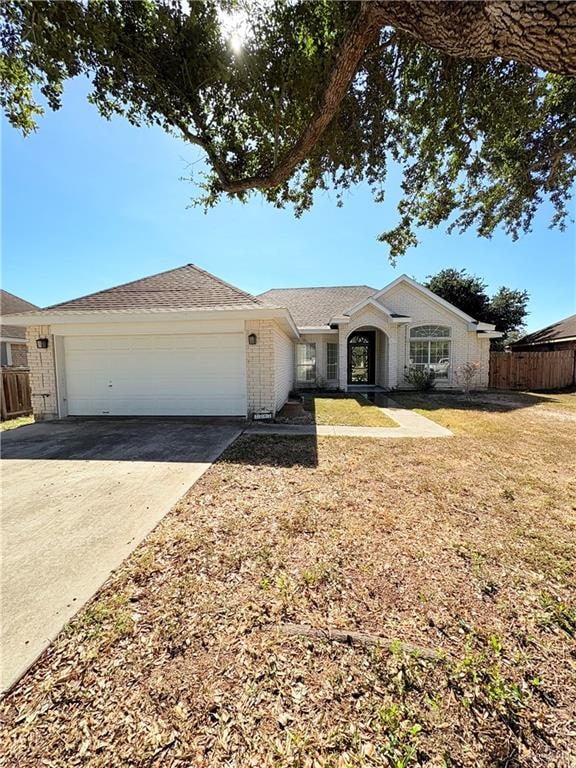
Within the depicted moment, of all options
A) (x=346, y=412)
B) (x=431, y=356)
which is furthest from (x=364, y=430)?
(x=431, y=356)

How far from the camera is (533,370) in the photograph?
674 inches

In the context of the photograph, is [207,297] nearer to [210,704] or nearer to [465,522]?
[465,522]

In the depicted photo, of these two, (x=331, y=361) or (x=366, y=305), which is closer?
(x=366, y=305)

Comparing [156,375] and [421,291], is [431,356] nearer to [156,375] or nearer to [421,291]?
[421,291]

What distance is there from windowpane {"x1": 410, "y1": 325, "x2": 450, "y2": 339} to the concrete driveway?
39.4ft

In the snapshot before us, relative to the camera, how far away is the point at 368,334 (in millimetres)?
19406

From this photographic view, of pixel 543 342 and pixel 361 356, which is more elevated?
pixel 543 342

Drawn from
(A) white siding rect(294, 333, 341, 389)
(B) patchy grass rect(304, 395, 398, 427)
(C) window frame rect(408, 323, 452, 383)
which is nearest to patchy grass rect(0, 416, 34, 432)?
(B) patchy grass rect(304, 395, 398, 427)

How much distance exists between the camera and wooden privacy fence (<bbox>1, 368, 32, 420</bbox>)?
10148mm

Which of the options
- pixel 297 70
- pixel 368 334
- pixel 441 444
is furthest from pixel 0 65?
pixel 368 334

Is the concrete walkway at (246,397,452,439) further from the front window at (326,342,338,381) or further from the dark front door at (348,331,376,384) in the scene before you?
the dark front door at (348,331,376,384)

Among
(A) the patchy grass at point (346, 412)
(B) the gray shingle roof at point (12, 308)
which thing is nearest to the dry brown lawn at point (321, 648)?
(A) the patchy grass at point (346, 412)

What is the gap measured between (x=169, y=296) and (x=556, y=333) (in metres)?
24.0

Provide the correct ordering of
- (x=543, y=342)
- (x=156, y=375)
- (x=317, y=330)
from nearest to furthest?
(x=156, y=375) → (x=317, y=330) → (x=543, y=342)
